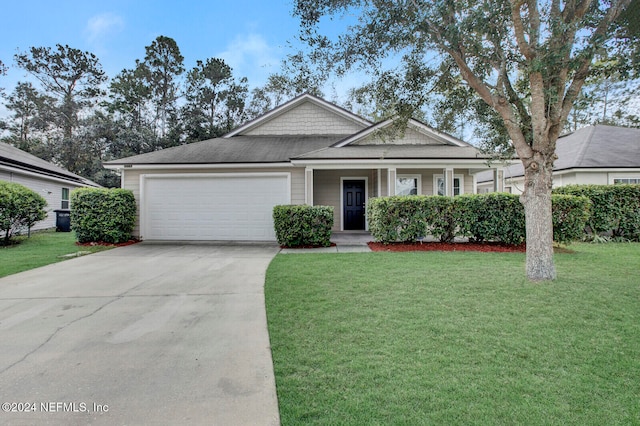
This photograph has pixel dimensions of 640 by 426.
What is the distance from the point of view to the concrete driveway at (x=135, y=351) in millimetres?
2232

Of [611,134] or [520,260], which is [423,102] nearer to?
[520,260]

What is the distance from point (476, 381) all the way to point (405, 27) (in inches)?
202

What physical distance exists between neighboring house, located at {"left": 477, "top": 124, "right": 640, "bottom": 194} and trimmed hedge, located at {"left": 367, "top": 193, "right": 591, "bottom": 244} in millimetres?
2780

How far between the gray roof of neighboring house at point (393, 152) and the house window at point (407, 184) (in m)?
1.32

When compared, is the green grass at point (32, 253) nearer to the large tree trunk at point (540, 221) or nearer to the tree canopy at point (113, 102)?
the large tree trunk at point (540, 221)

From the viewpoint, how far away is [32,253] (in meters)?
8.81

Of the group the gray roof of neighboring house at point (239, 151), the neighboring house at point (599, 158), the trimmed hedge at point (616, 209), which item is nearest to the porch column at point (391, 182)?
the gray roof of neighboring house at point (239, 151)

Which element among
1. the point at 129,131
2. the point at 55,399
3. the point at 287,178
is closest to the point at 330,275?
the point at 55,399

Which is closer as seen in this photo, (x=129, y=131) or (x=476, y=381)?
(x=476, y=381)

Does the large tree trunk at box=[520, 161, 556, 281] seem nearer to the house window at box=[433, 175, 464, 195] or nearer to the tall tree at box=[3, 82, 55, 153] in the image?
the house window at box=[433, 175, 464, 195]

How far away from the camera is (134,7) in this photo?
13.3m

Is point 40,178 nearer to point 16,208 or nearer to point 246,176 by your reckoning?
point 16,208

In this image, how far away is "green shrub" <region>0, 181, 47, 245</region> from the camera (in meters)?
9.96

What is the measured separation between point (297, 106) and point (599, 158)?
12.8m
